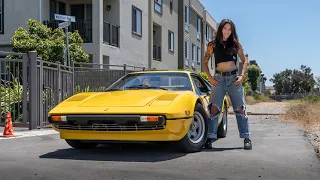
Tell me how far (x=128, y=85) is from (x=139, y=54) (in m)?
15.0

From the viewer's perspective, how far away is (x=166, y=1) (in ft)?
92.3

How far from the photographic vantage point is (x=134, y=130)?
5625 millimetres

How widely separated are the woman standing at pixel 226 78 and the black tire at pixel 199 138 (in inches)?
9.0

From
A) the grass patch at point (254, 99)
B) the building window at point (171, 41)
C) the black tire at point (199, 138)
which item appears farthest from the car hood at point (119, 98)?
the grass patch at point (254, 99)

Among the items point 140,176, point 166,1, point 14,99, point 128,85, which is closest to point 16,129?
point 14,99

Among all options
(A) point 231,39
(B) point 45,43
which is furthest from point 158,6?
(A) point 231,39

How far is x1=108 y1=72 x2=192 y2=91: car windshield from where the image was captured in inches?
Result: 268

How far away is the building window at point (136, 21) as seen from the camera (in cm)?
2130

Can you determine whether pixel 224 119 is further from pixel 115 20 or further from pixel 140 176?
pixel 115 20

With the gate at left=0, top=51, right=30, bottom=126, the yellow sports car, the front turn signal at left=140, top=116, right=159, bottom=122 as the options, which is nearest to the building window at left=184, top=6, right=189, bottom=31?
the gate at left=0, top=51, right=30, bottom=126

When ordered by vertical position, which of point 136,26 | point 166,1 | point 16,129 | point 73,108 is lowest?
point 16,129

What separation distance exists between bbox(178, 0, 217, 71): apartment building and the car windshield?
22308 millimetres

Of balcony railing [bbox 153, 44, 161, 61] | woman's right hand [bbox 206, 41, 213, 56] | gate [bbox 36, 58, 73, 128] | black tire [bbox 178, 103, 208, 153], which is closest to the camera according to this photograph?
black tire [bbox 178, 103, 208, 153]

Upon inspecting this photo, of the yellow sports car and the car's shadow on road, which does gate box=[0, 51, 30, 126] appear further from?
the yellow sports car
